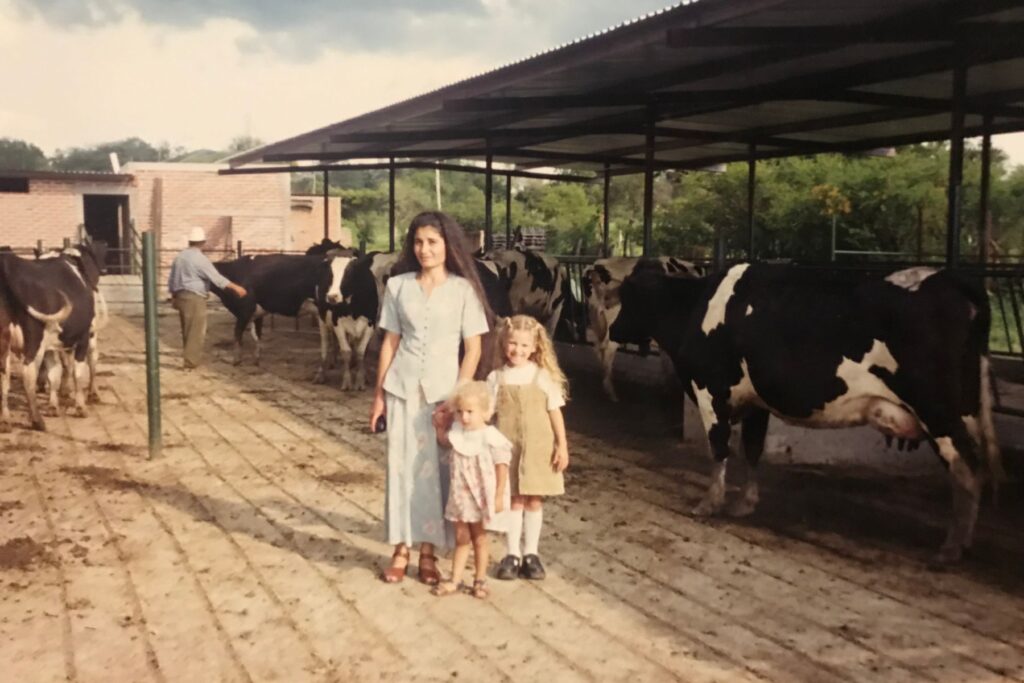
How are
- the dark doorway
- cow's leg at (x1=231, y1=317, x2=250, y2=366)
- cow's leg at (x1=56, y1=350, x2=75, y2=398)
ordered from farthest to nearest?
the dark doorway < cow's leg at (x1=231, y1=317, x2=250, y2=366) < cow's leg at (x1=56, y1=350, x2=75, y2=398)

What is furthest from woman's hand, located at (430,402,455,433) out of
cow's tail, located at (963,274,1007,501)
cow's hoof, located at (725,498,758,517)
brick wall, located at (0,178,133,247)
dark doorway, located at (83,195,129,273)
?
dark doorway, located at (83,195,129,273)

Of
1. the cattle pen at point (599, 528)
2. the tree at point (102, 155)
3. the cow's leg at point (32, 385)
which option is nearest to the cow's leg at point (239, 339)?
the cattle pen at point (599, 528)

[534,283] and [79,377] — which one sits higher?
[534,283]

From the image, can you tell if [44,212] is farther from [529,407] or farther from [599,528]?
[529,407]

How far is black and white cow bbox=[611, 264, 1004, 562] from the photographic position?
17.7 ft

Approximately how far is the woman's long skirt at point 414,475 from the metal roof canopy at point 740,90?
339cm

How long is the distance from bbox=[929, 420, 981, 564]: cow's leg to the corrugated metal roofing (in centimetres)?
271

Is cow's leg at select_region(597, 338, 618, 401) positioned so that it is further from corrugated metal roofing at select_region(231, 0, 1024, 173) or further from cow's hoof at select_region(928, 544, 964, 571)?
cow's hoof at select_region(928, 544, 964, 571)

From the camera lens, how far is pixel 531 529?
494 centimetres

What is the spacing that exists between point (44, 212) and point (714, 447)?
1025 inches

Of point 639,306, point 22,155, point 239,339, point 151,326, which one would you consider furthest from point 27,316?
point 22,155

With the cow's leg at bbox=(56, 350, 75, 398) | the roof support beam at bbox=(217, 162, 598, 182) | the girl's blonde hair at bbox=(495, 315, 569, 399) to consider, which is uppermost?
the roof support beam at bbox=(217, 162, 598, 182)

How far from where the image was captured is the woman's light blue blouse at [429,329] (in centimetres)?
464

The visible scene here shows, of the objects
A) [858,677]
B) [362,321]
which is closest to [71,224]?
[362,321]
